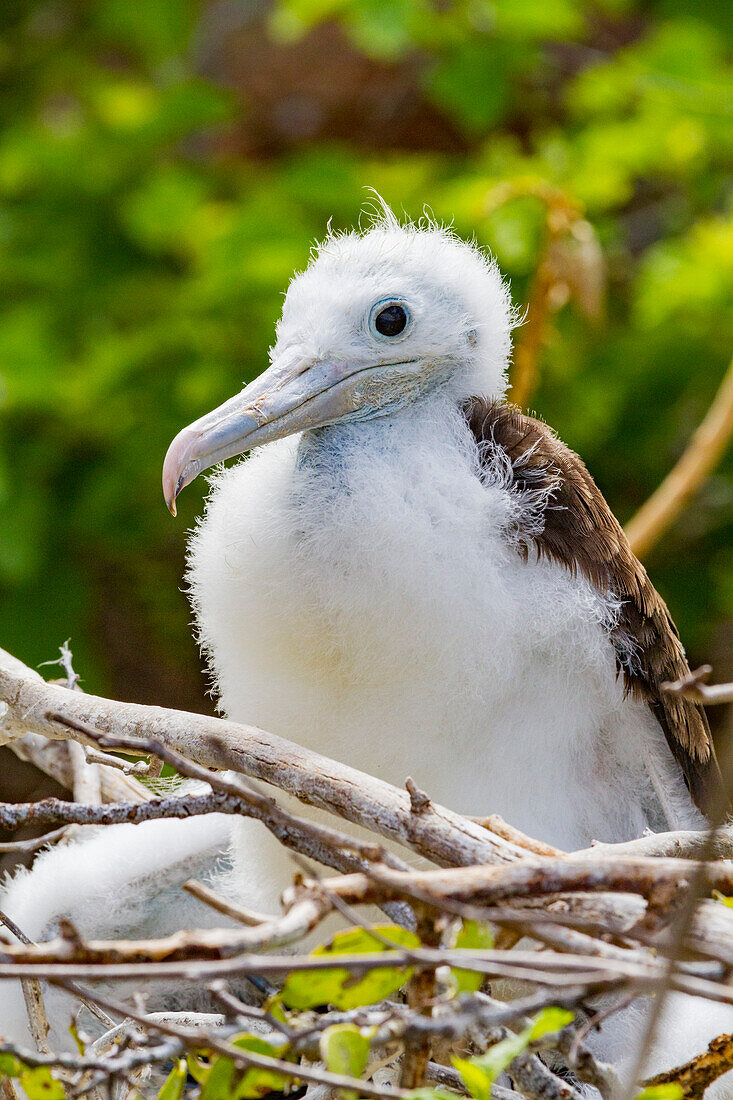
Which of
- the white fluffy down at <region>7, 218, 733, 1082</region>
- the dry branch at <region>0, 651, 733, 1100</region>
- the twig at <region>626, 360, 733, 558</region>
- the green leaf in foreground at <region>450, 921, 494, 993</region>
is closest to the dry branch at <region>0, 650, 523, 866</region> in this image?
the dry branch at <region>0, 651, 733, 1100</region>

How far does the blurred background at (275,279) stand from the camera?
161 inches

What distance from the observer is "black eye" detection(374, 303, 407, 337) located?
7.70 ft

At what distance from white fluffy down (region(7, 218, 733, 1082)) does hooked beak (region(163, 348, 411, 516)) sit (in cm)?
4

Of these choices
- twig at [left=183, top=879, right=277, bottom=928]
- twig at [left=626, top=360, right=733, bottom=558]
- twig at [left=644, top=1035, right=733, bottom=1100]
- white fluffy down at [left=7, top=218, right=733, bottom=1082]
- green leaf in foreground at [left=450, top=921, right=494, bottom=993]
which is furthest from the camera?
twig at [left=626, top=360, right=733, bottom=558]

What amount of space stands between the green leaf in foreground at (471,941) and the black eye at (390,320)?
1.19 meters

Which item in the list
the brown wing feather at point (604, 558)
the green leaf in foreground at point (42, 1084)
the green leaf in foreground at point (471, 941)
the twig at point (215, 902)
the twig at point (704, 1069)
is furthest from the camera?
the brown wing feather at point (604, 558)

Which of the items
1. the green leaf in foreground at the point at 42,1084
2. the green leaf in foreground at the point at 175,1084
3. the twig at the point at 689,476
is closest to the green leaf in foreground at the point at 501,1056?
the green leaf in foreground at the point at 175,1084

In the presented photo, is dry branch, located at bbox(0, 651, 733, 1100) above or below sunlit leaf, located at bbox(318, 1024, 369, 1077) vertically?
above

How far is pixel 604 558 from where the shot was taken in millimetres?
2223

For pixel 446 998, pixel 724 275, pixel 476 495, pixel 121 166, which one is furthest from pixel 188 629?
pixel 446 998

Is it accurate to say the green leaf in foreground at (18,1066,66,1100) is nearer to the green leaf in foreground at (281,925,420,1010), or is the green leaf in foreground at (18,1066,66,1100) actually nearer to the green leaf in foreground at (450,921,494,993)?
the green leaf in foreground at (281,925,420,1010)

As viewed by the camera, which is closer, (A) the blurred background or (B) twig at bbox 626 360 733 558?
(B) twig at bbox 626 360 733 558

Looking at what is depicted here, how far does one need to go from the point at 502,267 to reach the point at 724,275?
0.66 m

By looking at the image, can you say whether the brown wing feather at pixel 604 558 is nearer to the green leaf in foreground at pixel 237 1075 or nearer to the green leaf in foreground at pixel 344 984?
the green leaf in foreground at pixel 344 984
